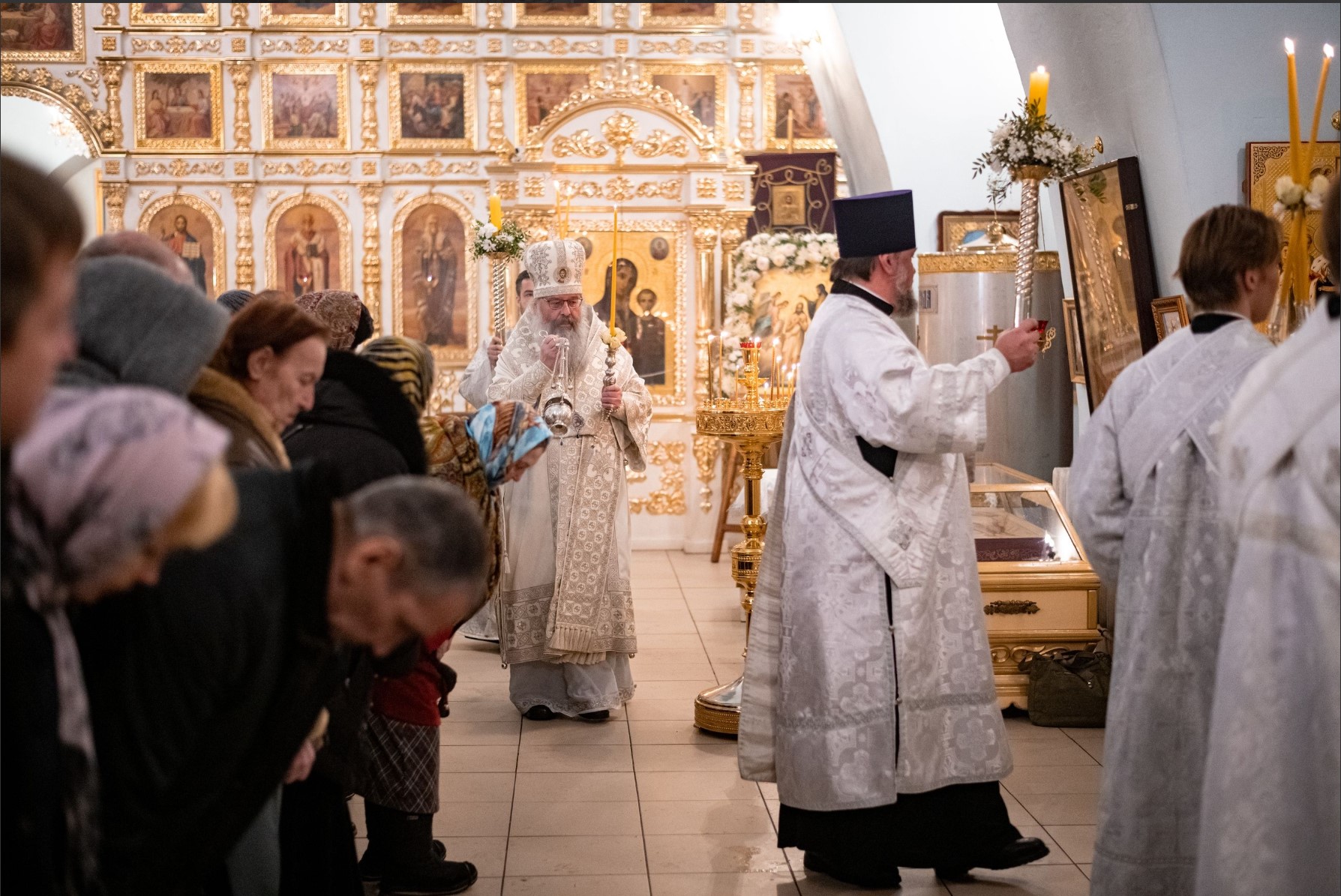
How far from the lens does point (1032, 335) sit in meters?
3.71

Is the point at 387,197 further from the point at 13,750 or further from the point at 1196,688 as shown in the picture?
the point at 13,750

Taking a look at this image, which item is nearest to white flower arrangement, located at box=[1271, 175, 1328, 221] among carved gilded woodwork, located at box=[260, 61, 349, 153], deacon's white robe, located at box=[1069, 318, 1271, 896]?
deacon's white robe, located at box=[1069, 318, 1271, 896]

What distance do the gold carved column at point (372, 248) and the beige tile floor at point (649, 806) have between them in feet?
20.0

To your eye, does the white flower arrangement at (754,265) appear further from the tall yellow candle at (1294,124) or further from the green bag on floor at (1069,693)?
the tall yellow candle at (1294,124)

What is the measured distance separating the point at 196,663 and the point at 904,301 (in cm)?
275

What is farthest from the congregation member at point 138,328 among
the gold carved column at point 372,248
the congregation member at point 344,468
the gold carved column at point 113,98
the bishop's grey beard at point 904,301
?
the gold carved column at point 113,98

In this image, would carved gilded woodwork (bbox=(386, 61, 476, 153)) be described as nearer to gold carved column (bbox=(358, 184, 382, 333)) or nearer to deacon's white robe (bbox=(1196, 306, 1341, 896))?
gold carved column (bbox=(358, 184, 382, 333))

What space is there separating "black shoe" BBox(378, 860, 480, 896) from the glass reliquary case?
2.62 meters

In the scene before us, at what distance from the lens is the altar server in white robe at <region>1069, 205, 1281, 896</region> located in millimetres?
3084

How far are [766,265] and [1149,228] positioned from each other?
17.9 feet

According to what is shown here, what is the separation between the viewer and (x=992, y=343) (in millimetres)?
7355

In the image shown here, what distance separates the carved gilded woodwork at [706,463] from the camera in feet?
35.6

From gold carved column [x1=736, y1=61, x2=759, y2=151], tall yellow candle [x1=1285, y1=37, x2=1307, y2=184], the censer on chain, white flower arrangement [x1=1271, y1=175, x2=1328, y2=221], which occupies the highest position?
gold carved column [x1=736, y1=61, x2=759, y2=151]

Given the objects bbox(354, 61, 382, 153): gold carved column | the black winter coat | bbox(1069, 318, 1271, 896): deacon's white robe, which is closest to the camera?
the black winter coat
